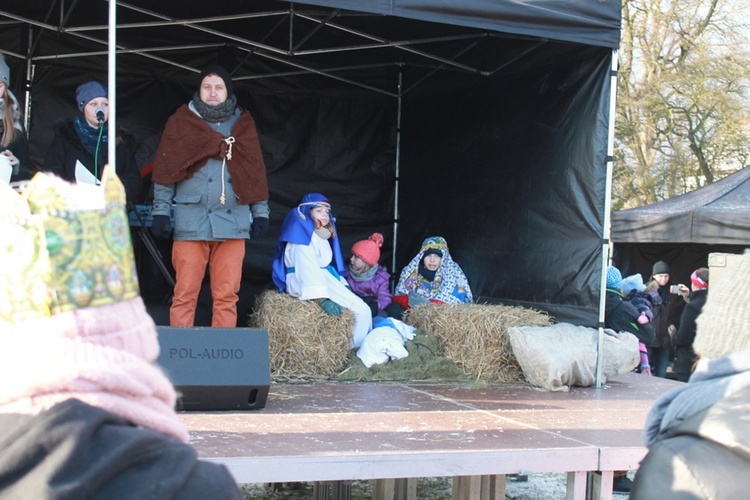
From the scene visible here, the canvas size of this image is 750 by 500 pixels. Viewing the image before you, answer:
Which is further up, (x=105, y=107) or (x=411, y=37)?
(x=411, y=37)

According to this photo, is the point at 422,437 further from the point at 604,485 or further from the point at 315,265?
the point at 315,265

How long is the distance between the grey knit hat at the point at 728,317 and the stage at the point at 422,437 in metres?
1.76

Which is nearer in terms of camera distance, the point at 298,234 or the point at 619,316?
the point at 298,234

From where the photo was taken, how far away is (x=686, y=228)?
9727mm

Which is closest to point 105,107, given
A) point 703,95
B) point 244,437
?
point 244,437

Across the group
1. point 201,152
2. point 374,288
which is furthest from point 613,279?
point 201,152

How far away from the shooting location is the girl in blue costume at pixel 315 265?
5.70 metres

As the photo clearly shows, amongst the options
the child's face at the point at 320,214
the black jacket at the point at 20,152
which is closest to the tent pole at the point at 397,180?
the child's face at the point at 320,214

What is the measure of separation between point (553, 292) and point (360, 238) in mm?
2320

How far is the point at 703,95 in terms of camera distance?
15344mm

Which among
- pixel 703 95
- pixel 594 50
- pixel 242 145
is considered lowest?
pixel 242 145

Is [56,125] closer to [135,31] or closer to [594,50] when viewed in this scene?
[135,31]

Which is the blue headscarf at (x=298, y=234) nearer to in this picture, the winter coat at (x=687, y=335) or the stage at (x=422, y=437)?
the stage at (x=422, y=437)

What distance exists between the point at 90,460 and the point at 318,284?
4.77 metres
